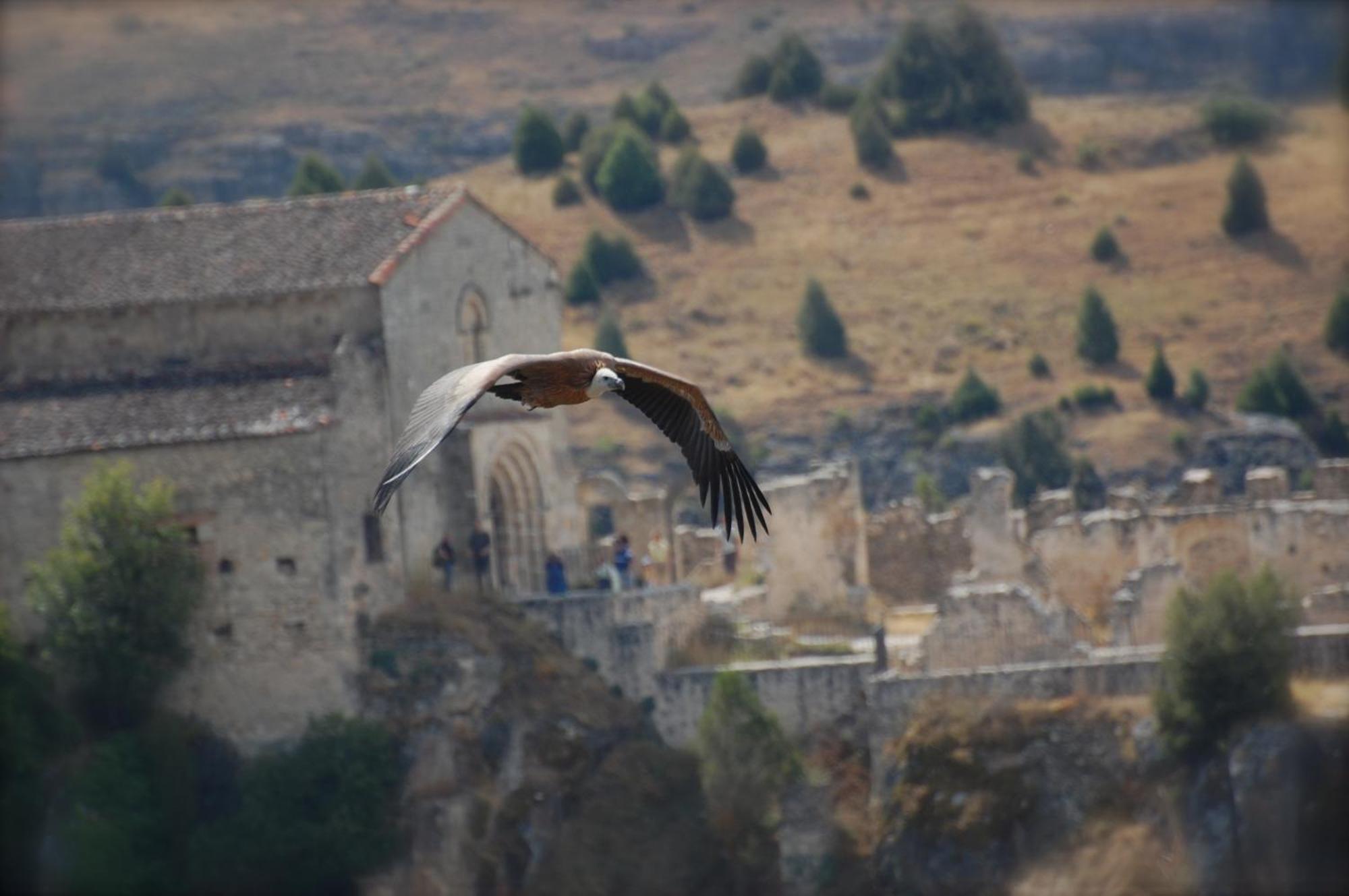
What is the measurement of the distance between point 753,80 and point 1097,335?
110ft

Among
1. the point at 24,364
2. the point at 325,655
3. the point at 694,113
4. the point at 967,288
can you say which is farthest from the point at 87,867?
the point at 694,113

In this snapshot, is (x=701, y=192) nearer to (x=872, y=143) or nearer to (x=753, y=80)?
(x=872, y=143)

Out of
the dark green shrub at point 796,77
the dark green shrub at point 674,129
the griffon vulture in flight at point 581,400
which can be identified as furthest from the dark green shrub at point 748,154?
the griffon vulture in flight at point 581,400

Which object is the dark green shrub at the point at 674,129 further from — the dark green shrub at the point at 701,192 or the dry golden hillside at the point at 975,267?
the dark green shrub at the point at 701,192

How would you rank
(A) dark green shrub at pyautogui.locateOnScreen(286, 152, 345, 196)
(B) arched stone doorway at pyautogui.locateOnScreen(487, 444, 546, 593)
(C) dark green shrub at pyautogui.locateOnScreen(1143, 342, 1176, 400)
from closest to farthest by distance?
(B) arched stone doorway at pyautogui.locateOnScreen(487, 444, 546, 593) → (C) dark green shrub at pyautogui.locateOnScreen(1143, 342, 1176, 400) → (A) dark green shrub at pyautogui.locateOnScreen(286, 152, 345, 196)

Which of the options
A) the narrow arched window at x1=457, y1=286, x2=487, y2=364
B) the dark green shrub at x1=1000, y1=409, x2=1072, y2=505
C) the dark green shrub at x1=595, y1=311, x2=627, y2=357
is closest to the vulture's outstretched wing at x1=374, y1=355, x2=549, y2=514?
the narrow arched window at x1=457, y1=286, x2=487, y2=364

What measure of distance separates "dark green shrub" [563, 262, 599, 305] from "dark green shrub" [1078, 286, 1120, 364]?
14.8 meters

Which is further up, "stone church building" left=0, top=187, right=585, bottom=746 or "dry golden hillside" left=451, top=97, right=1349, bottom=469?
"dry golden hillside" left=451, top=97, right=1349, bottom=469

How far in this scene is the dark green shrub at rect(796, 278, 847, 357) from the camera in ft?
265

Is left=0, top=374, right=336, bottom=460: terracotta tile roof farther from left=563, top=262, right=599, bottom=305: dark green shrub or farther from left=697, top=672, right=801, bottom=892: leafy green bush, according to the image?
left=563, top=262, right=599, bottom=305: dark green shrub

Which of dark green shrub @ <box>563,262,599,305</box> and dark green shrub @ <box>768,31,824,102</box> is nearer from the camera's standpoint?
dark green shrub @ <box>563,262,599,305</box>

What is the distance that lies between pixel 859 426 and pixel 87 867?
1442 inches

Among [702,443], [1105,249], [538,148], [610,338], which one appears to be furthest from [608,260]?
[702,443]

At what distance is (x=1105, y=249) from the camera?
8606 cm
